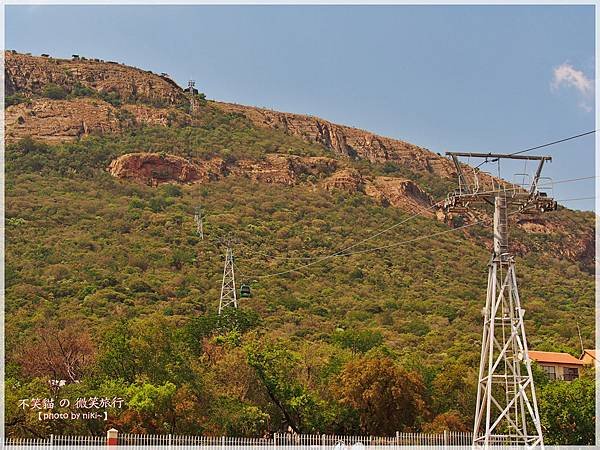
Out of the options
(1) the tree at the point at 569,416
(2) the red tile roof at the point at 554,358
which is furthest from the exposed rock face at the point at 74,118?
(1) the tree at the point at 569,416

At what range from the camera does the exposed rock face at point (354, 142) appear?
136 m

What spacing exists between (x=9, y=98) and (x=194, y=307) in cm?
6157

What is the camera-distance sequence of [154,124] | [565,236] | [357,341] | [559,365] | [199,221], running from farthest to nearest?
→ [154,124], [565,236], [199,221], [559,365], [357,341]

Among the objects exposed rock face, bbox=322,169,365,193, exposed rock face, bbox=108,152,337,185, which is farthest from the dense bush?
exposed rock face, bbox=322,169,365,193

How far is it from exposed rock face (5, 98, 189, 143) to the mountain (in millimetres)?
258

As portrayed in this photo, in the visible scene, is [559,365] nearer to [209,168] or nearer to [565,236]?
[209,168]

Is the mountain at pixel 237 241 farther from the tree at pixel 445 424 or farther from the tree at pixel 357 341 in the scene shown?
the tree at pixel 445 424

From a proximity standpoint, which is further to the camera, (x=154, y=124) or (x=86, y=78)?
(x=86, y=78)

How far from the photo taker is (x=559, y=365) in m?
53.0

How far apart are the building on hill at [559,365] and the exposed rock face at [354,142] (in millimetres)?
83267

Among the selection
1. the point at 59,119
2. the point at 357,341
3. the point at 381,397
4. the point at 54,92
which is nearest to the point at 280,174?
the point at 59,119

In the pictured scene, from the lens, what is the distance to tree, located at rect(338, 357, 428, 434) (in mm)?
32719

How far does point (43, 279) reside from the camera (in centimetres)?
6166

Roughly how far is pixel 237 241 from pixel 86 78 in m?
57.8
